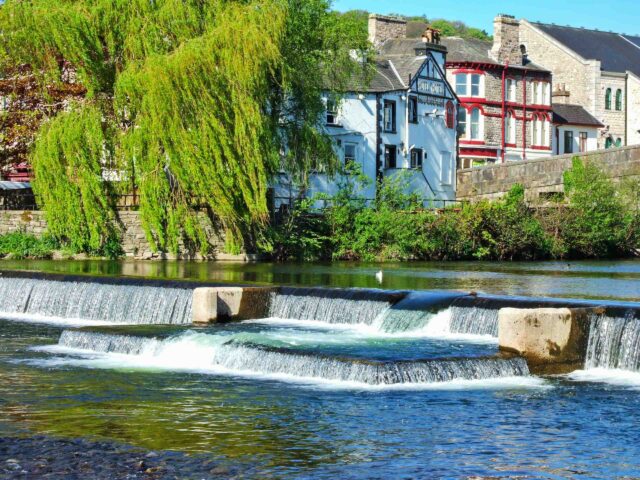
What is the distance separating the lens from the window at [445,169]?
67375 millimetres

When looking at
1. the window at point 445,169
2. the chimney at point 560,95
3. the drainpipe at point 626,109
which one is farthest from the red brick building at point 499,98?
the drainpipe at point 626,109

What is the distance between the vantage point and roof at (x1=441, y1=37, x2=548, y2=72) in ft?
251

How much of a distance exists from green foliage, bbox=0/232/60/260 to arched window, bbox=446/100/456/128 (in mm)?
31019

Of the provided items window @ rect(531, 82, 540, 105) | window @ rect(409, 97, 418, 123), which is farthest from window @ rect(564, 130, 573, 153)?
window @ rect(409, 97, 418, 123)

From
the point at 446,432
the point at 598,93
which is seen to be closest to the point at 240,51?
the point at 446,432

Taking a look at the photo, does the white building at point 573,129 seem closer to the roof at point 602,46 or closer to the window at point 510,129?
the roof at point 602,46

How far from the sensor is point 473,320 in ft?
77.7

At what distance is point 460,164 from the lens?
251ft

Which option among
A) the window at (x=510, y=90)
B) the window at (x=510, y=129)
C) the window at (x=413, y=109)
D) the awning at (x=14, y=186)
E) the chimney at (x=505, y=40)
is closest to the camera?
the awning at (x=14, y=186)

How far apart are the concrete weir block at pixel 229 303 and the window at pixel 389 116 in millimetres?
37416

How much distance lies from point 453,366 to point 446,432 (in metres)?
3.48

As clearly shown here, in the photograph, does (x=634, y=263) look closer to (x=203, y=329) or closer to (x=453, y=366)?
(x=203, y=329)

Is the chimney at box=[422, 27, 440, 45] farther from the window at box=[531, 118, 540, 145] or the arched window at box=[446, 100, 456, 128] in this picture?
the window at box=[531, 118, 540, 145]

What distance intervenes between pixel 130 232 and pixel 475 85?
1509 inches
